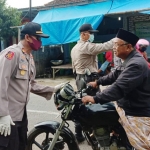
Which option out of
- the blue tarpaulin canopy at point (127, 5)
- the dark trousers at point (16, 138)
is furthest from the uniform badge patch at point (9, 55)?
the blue tarpaulin canopy at point (127, 5)

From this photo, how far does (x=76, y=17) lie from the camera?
11.1 meters

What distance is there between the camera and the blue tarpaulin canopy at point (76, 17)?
34.2ft

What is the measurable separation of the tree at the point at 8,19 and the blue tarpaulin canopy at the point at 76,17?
303 centimetres

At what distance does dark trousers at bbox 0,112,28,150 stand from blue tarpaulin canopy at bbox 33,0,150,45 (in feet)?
24.7

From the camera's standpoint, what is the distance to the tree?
49.3 feet

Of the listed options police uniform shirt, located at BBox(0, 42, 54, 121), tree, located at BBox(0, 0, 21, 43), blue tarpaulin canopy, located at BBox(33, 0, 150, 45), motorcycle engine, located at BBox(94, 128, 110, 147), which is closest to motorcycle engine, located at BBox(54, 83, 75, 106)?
police uniform shirt, located at BBox(0, 42, 54, 121)

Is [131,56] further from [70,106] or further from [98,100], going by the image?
[70,106]

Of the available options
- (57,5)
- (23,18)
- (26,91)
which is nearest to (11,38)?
(23,18)

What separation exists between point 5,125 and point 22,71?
0.56 metres

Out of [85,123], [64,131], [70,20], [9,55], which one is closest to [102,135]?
[85,123]

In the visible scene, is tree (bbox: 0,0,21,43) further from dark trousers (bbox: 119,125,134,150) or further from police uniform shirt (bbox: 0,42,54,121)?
dark trousers (bbox: 119,125,134,150)

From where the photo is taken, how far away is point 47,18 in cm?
1249

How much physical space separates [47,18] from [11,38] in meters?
5.11

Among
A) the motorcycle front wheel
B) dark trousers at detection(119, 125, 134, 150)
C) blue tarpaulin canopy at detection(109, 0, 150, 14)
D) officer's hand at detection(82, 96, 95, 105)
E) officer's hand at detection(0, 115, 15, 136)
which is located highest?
blue tarpaulin canopy at detection(109, 0, 150, 14)
